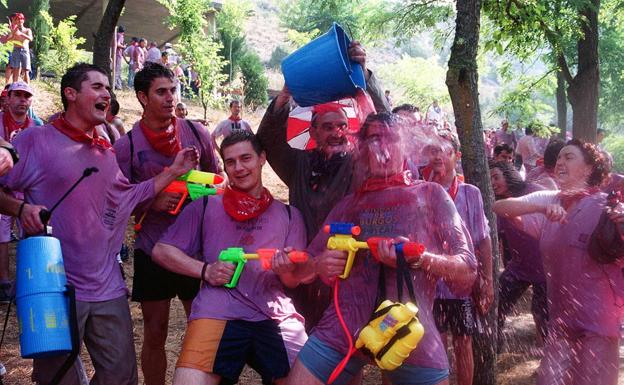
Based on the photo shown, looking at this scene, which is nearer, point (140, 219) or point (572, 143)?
point (140, 219)

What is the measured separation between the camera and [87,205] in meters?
3.34

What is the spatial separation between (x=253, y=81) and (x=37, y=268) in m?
28.1

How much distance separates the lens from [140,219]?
12.5 feet

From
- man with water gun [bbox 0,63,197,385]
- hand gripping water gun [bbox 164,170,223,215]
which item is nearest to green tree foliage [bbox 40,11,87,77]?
man with water gun [bbox 0,63,197,385]

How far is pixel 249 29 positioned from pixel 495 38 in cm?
10896

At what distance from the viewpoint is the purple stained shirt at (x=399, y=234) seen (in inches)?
110

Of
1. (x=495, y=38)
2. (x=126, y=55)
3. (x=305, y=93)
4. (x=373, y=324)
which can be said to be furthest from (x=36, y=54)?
(x=373, y=324)

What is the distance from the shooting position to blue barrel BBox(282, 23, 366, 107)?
3.29 meters

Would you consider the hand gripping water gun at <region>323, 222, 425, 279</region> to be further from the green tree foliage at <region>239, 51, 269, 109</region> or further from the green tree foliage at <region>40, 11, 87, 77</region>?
the green tree foliage at <region>239, 51, 269, 109</region>

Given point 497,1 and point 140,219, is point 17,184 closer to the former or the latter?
point 140,219

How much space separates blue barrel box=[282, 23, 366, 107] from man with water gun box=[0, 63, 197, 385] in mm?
785

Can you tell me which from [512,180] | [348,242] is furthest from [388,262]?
[512,180]

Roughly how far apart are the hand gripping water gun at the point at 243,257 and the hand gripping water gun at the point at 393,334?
19.4 inches

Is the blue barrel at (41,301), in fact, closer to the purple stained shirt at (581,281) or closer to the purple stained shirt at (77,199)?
the purple stained shirt at (77,199)
